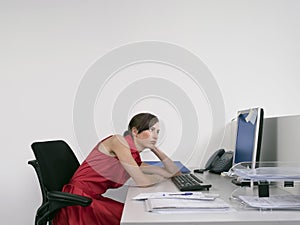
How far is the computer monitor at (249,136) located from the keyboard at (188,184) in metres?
0.23

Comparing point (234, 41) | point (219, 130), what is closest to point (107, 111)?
point (219, 130)

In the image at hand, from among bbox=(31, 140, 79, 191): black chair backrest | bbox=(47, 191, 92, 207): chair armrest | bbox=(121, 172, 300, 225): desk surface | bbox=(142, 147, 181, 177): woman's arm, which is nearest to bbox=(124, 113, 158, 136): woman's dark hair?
bbox=(142, 147, 181, 177): woman's arm

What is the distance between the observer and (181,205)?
4.04ft

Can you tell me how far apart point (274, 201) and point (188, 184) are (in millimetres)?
492

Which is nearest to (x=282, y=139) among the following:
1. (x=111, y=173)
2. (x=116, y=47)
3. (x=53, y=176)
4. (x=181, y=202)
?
(x=181, y=202)

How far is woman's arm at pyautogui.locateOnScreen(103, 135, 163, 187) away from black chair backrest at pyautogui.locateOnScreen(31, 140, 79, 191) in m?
0.23

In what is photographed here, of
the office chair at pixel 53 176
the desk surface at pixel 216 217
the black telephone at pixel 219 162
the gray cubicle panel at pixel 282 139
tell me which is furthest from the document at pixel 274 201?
the black telephone at pixel 219 162

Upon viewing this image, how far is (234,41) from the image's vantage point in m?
2.59

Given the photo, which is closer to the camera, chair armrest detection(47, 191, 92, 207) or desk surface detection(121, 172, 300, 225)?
desk surface detection(121, 172, 300, 225)

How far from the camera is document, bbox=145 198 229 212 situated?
1.21 metres

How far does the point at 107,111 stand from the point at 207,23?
2.90 feet

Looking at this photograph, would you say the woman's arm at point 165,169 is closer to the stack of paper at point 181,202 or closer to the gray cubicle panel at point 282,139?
the gray cubicle panel at point 282,139

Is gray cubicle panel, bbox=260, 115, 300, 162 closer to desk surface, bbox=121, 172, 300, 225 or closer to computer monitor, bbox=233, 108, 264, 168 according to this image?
computer monitor, bbox=233, 108, 264, 168

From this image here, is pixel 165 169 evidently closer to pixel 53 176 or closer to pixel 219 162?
pixel 219 162
